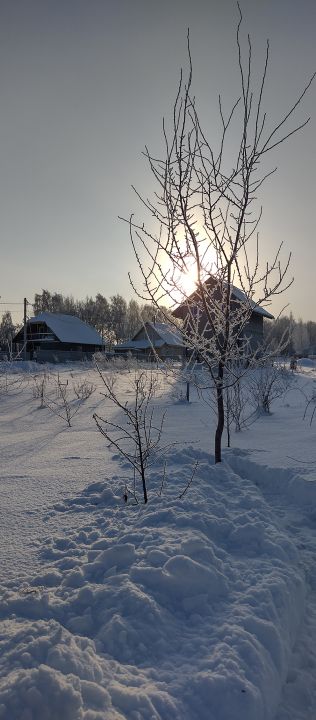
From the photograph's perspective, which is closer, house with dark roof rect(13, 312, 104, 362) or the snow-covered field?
the snow-covered field

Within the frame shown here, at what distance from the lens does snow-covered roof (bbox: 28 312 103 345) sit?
36344 mm

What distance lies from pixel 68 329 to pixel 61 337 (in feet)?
7.05

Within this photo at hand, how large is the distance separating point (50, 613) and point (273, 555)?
1.47 meters

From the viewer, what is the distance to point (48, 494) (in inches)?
136

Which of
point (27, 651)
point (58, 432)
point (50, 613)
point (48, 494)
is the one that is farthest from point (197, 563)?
point (58, 432)

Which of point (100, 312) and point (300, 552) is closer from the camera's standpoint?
point (300, 552)

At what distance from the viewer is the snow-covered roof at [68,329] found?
36344mm

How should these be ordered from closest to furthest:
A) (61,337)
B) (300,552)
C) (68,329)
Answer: (300,552)
(61,337)
(68,329)

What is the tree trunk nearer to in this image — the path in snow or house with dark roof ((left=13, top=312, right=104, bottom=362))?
the path in snow

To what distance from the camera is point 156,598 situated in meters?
2.06

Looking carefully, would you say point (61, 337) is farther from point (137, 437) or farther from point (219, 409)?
point (137, 437)

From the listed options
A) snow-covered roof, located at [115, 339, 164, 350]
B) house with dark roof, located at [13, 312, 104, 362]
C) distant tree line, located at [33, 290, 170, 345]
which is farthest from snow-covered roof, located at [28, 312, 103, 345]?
distant tree line, located at [33, 290, 170, 345]

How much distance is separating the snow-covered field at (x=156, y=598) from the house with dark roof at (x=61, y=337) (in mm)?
31519

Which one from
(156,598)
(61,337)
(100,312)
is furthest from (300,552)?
(100,312)
